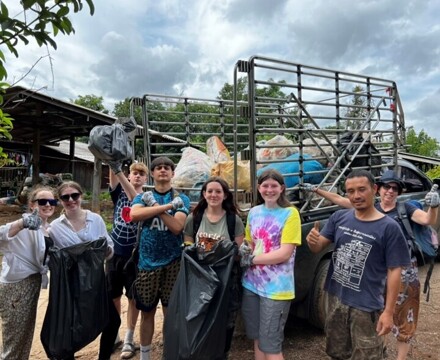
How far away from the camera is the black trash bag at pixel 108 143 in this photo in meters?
2.58

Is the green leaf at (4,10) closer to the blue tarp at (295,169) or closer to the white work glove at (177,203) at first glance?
the white work glove at (177,203)

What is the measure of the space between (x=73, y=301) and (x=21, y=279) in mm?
371

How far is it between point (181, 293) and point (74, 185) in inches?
41.8

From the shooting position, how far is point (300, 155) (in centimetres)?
315

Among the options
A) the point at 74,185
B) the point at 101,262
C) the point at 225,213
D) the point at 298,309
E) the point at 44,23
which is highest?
Result: the point at 44,23

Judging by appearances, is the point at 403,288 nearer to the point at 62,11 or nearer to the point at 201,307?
the point at 201,307

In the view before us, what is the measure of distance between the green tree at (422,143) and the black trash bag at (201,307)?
18.5 m

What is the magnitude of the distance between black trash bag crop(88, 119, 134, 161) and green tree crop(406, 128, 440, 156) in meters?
18.4

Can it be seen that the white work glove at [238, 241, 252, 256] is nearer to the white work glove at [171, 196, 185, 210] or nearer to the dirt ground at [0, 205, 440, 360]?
the white work glove at [171, 196, 185, 210]

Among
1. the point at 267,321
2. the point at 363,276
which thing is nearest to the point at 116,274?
the point at 267,321

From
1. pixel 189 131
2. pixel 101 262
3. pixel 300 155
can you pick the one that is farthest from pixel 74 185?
pixel 189 131

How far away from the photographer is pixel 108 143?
8.54ft

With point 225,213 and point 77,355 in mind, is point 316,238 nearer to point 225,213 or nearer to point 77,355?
point 225,213

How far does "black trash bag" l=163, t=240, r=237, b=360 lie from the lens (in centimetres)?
209
